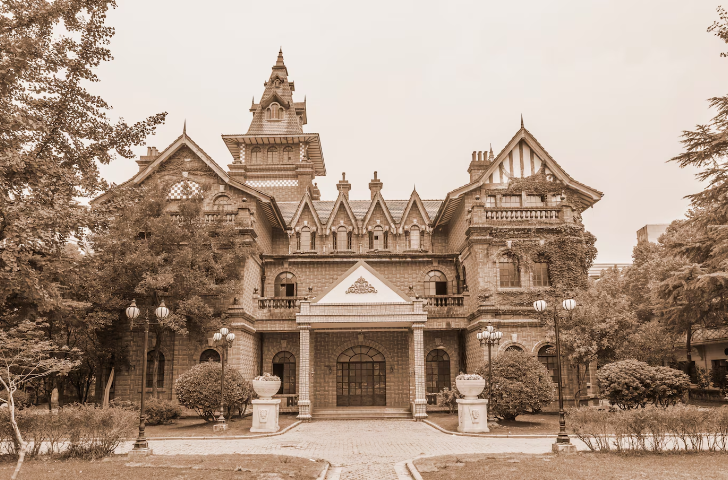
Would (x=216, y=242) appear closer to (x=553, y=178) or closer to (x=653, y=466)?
(x=553, y=178)

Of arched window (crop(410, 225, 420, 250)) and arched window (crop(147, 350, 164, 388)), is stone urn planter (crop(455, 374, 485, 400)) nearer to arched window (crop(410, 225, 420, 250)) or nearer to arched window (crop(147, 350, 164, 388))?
arched window (crop(410, 225, 420, 250))

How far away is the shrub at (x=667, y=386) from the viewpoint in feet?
68.6

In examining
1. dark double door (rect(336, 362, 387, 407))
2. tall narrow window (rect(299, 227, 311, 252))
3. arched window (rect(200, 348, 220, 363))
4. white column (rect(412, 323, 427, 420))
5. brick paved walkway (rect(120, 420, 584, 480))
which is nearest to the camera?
brick paved walkway (rect(120, 420, 584, 480))

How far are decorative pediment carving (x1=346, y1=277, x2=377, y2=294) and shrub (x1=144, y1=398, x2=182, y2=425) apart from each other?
30.2 ft

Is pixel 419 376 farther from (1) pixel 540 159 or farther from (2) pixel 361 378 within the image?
(1) pixel 540 159

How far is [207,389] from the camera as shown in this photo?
880 inches

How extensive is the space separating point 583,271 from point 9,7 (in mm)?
26206

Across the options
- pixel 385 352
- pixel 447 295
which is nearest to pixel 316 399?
pixel 385 352

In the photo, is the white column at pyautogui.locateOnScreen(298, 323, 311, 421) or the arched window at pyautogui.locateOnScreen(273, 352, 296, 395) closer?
the white column at pyautogui.locateOnScreen(298, 323, 311, 421)

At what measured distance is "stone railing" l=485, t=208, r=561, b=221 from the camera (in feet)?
94.0

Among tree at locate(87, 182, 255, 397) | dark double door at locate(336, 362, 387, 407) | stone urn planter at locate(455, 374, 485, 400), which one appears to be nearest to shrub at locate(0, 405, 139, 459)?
tree at locate(87, 182, 255, 397)

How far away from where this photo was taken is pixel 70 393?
2980cm

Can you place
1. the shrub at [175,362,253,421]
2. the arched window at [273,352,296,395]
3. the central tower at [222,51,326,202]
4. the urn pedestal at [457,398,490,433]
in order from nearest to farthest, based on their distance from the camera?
1. the urn pedestal at [457,398,490,433]
2. the shrub at [175,362,253,421]
3. the arched window at [273,352,296,395]
4. the central tower at [222,51,326,202]

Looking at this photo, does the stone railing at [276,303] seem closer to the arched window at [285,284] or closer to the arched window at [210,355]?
the arched window at [285,284]
